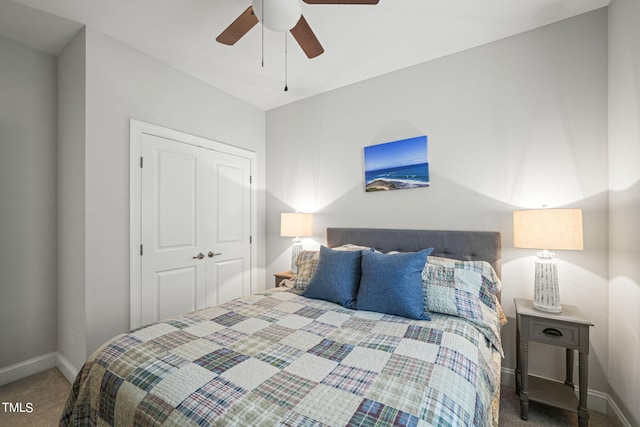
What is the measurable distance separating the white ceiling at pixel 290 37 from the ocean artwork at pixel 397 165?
2.48 ft

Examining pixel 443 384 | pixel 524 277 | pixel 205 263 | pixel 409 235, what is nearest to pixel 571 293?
pixel 524 277

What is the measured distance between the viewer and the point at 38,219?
2414mm

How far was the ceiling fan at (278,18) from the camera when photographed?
1.48 m

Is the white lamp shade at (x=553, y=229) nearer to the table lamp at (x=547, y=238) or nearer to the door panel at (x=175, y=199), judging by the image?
the table lamp at (x=547, y=238)

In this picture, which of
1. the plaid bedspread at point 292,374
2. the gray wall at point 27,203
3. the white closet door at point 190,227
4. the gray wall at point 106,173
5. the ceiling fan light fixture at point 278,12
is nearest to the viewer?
the plaid bedspread at point 292,374

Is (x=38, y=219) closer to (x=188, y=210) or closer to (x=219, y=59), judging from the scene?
(x=188, y=210)

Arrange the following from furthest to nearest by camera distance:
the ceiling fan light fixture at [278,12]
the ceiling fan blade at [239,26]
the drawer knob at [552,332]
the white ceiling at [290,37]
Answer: the white ceiling at [290,37] < the drawer knob at [552,332] < the ceiling fan blade at [239,26] < the ceiling fan light fixture at [278,12]

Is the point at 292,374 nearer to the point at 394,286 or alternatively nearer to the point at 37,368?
the point at 394,286

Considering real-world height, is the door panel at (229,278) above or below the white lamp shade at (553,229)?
below

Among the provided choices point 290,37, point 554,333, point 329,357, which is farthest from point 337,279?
point 290,37

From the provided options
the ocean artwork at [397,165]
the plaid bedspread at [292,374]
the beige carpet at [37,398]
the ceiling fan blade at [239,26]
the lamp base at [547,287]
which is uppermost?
the ceiling fan blade at [239,26]

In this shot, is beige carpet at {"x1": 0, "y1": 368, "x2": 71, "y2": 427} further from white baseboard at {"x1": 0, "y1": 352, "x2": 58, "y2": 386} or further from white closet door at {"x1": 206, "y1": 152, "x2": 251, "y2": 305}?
white closet door at {"x1": 206, "y1": 152, "x2": 251, "y2": 305}

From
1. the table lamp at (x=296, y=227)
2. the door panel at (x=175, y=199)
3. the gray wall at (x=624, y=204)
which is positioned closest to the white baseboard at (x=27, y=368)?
the door panel at (x=175, y=199)

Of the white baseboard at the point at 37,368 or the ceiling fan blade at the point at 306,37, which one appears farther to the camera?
the white baseboard at the point at 37,368
